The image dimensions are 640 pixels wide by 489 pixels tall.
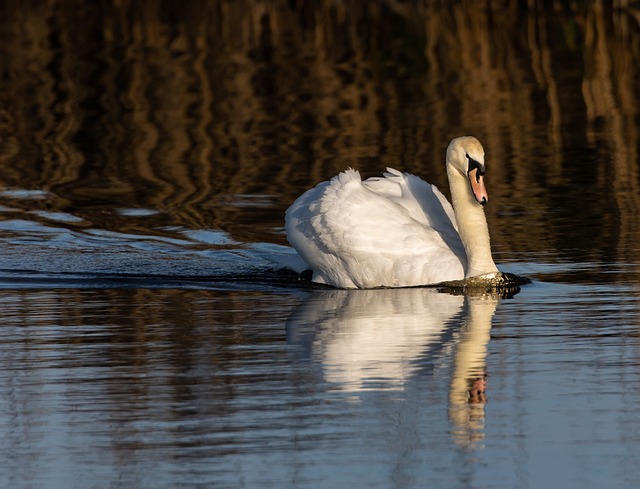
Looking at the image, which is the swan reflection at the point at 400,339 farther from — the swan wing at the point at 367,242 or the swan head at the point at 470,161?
the swan head at the point at 470,161

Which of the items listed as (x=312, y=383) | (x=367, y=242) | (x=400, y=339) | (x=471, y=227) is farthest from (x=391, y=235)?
(x=312, y=383)

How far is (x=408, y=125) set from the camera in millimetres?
18609

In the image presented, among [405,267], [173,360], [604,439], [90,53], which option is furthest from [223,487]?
[90,53]

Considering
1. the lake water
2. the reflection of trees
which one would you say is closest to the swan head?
the lake water

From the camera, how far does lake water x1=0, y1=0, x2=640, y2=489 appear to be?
6.48 m

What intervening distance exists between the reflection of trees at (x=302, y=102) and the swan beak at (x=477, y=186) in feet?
4.23

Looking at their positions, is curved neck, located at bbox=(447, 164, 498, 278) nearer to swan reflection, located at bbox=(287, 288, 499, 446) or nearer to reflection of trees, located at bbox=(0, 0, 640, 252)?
swan reflection, located at bbox=(287, 288, 499, 446)

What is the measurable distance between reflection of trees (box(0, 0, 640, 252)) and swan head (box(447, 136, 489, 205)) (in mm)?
1198

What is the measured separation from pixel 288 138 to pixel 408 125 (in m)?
1.59

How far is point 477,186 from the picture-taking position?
10.6 metres

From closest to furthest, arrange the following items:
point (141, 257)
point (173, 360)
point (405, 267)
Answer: point (173, 360) < point (405, 267) < point (141, 257)

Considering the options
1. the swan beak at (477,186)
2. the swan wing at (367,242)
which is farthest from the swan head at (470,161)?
the swan wing at (367,242)

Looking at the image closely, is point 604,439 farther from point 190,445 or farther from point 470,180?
point 470,180

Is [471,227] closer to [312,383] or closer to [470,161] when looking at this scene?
[470,161]
